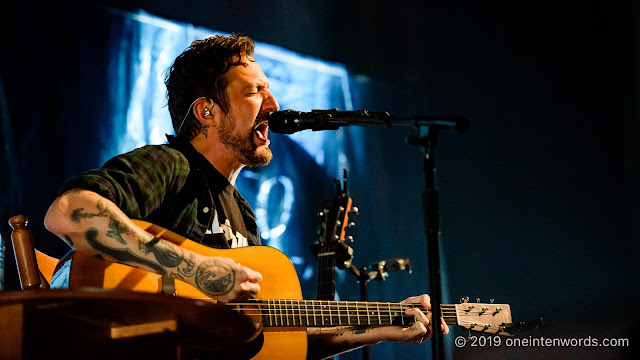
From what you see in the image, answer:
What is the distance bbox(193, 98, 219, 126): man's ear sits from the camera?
9.07 feet

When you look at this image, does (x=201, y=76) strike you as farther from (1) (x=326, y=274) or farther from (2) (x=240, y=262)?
(1) (x=326, y=274)

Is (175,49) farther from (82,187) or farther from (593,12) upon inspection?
(593,12)

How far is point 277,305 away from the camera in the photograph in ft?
7.11

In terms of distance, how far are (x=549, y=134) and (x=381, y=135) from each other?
151 cm

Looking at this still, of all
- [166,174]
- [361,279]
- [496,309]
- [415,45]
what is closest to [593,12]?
[415,45]

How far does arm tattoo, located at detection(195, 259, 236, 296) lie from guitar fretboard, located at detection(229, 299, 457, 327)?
0.51 ft

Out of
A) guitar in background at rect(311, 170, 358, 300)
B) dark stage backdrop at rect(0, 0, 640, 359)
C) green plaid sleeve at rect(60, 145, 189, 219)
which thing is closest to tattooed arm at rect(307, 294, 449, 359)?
green plaid sleeve at rect(60, 145, 189, 219)

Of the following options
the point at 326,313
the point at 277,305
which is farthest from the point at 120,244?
the point at 326,313

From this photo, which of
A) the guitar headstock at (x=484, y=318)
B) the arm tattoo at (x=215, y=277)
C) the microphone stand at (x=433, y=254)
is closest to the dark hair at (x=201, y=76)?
the arm tattoo at (x=215, y=277)

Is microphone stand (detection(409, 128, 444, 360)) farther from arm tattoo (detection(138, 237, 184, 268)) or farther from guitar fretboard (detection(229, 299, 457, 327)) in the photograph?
arm tattoo (detection(138, 237, 184, 268))

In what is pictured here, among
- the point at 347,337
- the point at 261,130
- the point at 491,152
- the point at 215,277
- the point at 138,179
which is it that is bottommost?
the point at 347,337

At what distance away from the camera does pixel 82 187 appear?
6.31ft

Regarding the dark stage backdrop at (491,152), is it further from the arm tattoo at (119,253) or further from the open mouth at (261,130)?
the arm tattoo at (119,253)

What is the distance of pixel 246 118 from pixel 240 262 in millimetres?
809
